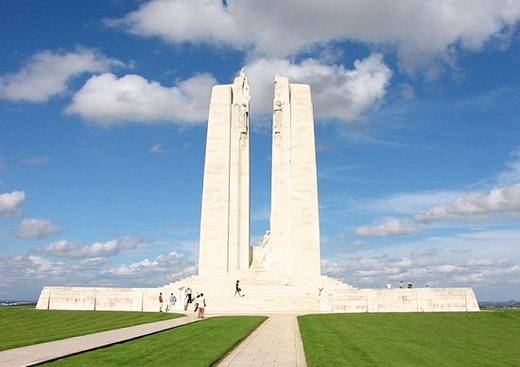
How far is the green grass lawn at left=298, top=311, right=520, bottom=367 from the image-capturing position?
426 inches

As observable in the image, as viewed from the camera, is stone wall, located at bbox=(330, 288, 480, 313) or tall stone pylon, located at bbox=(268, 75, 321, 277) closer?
stone wall, located at bbox=(330, 288, 480, 313)

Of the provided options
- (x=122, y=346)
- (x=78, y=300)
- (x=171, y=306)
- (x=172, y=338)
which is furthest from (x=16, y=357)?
(x=78, y=300)

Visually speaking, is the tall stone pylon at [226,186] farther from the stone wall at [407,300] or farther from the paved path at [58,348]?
the paved path at [58,348]

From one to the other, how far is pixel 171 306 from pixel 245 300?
3.88m

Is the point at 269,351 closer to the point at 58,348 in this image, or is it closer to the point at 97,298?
the point at 58,348

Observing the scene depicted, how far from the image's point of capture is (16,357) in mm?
9430

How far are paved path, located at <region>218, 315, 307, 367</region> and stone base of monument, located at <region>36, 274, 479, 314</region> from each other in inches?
504

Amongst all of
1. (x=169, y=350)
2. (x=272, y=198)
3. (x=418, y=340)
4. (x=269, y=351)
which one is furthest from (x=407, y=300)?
(x=169, y=350)

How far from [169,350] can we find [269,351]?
2050 mm

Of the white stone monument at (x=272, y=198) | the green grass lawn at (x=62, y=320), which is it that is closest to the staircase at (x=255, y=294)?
the white stone monument at (x=272, y=198)

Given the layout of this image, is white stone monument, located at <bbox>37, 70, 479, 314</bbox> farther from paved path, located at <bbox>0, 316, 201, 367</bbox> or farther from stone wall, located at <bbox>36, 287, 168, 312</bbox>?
paved path, located at <bbox>0, 316, 201, 367</bbox>

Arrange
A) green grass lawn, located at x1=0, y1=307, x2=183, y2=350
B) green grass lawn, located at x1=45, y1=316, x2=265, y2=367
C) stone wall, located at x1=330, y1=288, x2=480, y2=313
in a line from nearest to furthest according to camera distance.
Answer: green grass lawn, located at x1=45, y1=316, x2=265, y2=367 → green grass lawn, located at x1=0, y1=307, x2=183, y2=350 → stone wall, located at x1=330, y1=288, x2=480, y2=313

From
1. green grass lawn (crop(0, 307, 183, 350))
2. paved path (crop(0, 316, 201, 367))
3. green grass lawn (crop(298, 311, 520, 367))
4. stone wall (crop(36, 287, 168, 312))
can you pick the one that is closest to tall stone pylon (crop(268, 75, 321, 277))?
stone wall (crop(36, 287, 168, 312))

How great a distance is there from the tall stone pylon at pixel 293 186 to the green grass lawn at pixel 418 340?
1779 cm
